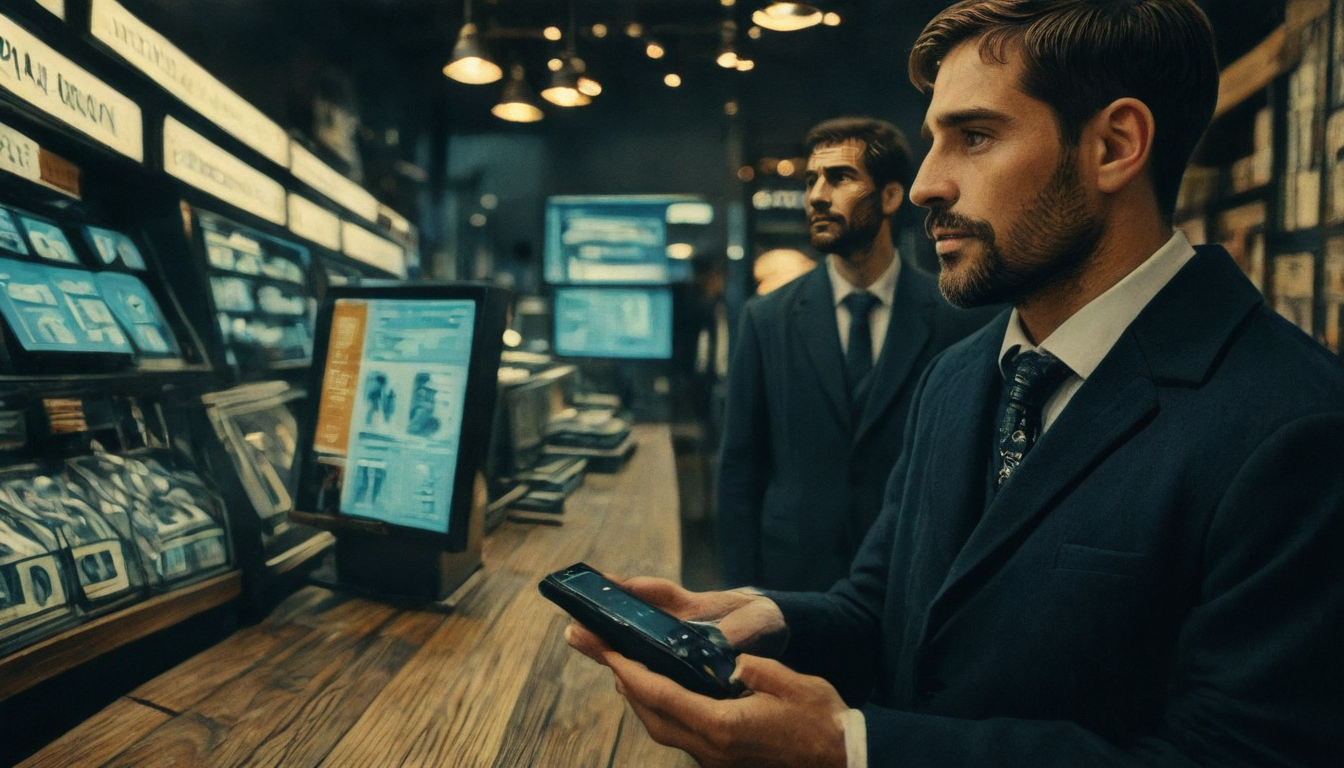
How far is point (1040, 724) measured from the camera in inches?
25.8

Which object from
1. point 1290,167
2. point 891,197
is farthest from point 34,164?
point 1290,167

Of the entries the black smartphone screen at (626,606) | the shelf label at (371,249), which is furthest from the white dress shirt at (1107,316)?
the shelf label at (371,249)

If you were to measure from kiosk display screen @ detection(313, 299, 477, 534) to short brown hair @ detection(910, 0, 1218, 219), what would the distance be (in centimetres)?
101

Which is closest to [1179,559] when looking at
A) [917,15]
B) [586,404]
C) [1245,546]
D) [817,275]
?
[1245,546]

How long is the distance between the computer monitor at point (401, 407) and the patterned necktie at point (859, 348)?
1.01 metres

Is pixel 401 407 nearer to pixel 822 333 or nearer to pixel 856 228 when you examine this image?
pixel 822 333

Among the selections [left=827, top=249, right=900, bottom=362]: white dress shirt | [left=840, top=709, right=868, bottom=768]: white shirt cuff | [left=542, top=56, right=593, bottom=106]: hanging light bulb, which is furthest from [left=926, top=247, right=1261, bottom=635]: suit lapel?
[left=542, top=56, right=593, bottom=106]: hanging light bulb

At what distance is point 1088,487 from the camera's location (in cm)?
73

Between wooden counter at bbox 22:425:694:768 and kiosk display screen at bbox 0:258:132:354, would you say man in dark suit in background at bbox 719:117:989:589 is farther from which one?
kiosk display screen at bbox 0:258:132:354

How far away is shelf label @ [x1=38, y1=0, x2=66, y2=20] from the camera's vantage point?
126 centimetres

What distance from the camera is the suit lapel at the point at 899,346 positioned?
5.54 ft

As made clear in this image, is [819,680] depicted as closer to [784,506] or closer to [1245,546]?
[1245,546]

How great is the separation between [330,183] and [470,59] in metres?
0.86

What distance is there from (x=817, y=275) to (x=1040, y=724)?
144 centimetres
